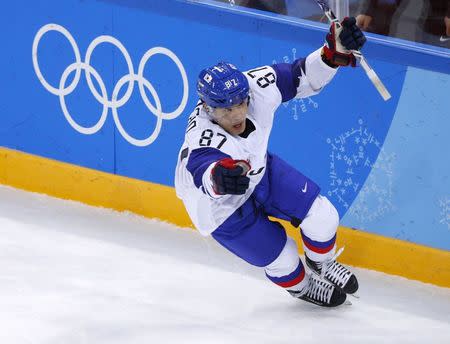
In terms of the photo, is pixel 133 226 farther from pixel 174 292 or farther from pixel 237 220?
pixel 237 220

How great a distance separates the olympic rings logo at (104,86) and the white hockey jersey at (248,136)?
1.17m

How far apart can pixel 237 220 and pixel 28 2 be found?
2098mm

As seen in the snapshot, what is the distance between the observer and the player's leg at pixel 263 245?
4.88 meters

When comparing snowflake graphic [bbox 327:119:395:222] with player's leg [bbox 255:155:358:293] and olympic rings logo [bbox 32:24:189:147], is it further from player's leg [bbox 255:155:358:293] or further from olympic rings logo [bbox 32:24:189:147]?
olympic rings logo [bbox 32:24:189:147]

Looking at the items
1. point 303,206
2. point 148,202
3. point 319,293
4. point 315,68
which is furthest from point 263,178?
point 148,202

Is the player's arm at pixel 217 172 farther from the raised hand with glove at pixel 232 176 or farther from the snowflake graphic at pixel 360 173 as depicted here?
the snowflake graphic at pixel 360 173

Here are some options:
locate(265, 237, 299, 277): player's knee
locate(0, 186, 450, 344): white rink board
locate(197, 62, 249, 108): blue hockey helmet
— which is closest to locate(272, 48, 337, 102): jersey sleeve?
locate(197, 62, 249, 108): blue hockey helmet

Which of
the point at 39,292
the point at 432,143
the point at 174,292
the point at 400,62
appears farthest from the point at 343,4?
the point at 39,292

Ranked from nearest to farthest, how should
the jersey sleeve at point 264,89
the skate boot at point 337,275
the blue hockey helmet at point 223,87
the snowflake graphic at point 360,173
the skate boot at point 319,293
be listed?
the blue hockey helmet at point 223,87 → the jersey sleeve at point 264,89 → the skate boot at point 337,275 → the skate boot at point 319,293 → the snowflake graphic at point 360,173

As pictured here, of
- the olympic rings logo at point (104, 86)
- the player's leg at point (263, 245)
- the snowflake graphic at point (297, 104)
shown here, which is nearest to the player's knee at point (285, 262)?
the player's leg at point (263, 245)

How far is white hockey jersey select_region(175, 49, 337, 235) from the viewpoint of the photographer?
4.60 metres

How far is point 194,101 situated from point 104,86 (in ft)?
1.78

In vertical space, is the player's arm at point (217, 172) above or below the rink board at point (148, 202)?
above

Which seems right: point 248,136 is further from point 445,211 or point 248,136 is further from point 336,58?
point 445,211
